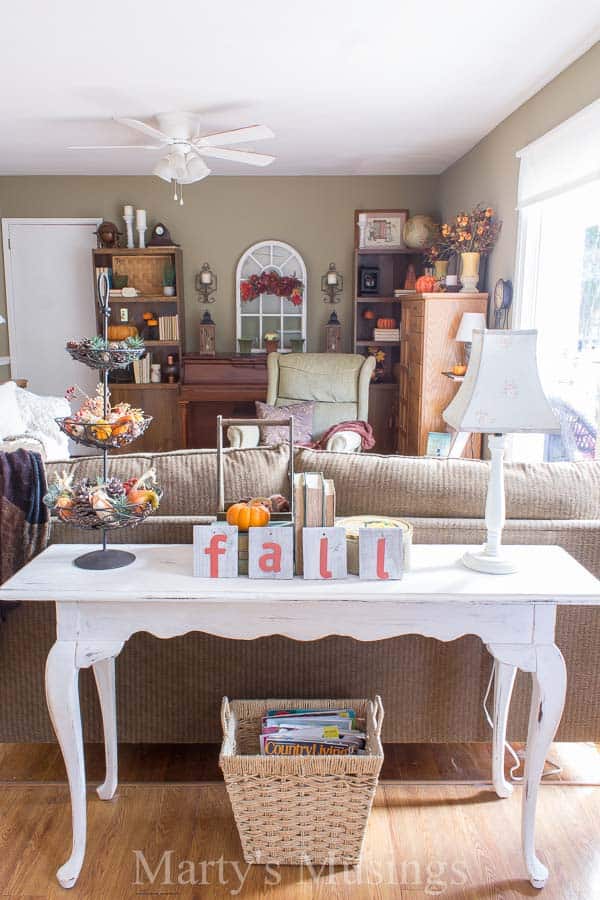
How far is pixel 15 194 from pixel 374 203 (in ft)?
10.2

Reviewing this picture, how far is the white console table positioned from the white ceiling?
7.19ft

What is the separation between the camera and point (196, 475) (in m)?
1.95

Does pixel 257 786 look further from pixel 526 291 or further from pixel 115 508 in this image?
pixel 526 291

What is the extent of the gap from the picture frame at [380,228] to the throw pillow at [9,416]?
3.42m

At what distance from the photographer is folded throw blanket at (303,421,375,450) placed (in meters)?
4.88

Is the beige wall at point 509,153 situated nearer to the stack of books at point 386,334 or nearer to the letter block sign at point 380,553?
the stack of books at point 386,334

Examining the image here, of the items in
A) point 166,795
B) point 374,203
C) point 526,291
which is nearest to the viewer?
point 166,795

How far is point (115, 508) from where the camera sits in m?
1.59

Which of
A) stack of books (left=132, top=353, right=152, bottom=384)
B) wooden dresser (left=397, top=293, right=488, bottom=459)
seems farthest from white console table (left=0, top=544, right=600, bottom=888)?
stack of books (left=132, top=353, right=152, bottom=384)

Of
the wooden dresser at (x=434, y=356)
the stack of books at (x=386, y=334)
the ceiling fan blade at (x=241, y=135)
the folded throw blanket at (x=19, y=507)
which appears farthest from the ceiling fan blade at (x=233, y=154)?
the folded throw blanket at (x=19, y=507)

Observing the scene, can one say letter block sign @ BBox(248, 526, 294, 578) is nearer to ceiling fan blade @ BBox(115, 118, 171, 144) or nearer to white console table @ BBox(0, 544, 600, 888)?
white console table @ BBox(0, 544, 600, 888)

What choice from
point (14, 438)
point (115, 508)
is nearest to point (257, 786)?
point (115, 508)

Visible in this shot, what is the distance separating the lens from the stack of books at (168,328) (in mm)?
6195

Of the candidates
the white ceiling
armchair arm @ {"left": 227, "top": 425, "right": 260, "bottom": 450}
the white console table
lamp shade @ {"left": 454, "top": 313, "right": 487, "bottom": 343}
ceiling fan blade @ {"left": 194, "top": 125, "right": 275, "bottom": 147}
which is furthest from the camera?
armchair arm @ {"left": 227, "top": 425, "right": 260, "bottom": 450}
